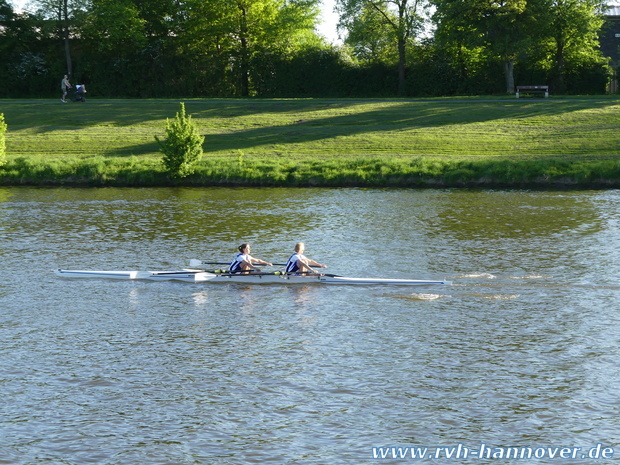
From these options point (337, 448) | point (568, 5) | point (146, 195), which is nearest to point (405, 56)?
point (568, 5)

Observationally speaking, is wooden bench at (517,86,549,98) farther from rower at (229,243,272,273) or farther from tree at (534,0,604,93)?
rower at (229,243,272,273)

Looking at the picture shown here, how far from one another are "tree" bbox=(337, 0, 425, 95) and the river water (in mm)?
38312

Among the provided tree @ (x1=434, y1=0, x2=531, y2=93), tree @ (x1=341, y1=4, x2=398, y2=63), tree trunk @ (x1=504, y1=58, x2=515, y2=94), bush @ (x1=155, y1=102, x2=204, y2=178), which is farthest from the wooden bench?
bush @ (x1=155, y1=102, x2=204, y2=178)

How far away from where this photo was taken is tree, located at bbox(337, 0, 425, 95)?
6588 cm

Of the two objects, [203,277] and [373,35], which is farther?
[373,35]

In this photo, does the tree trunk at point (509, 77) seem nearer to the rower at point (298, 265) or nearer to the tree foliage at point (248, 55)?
the tree foliage at point (248, 55)

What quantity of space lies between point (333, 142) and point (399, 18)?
77.4 ft

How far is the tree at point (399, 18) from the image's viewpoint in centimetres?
6588

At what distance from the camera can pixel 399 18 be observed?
6662 centimetres

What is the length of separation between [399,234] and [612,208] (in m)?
10.6

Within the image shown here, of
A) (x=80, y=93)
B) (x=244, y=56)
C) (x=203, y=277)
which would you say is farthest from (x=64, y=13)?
(x=203, y=277)

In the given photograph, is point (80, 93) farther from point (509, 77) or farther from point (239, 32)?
point (509, 77)

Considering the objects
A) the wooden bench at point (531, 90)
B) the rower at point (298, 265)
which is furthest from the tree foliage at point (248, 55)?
the rower at point (298, 265)

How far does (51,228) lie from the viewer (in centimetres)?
3055
